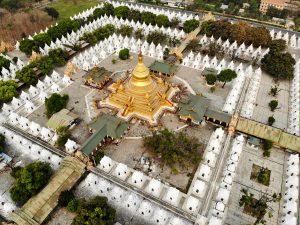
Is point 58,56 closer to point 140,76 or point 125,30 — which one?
point 125,30

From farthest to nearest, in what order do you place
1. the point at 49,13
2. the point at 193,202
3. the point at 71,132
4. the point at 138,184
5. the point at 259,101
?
1. the point at 49,13
2. the point at 259,101
3. the point at 71,132
4. the point at 138,184
5. the point at 193,202

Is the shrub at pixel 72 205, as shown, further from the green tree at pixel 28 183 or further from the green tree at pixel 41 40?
the green tree at pixel 41 40

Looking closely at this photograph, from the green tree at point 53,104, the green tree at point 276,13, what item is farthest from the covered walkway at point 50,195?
the green tree at point 276,13

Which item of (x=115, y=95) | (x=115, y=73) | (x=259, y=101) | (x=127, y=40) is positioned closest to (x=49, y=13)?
(x=127, y=40)

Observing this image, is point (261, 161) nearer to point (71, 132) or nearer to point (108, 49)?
point (71, 132)

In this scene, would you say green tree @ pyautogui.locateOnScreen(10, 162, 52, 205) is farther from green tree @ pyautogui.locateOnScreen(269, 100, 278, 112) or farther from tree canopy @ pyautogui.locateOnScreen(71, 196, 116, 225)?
green tree @ pyautogui.locateOnScreen(269, 100, 278, 112)

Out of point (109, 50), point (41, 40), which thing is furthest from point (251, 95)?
point (41, 40)

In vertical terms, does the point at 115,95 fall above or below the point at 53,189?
above
